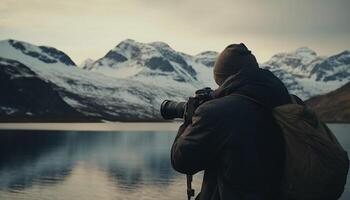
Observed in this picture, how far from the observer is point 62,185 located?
5928 cm

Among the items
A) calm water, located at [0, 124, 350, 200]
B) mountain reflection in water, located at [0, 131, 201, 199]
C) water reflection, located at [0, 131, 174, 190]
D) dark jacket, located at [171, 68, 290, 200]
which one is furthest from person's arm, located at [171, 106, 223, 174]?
water reflection, located at [0, 131, 174, 190]

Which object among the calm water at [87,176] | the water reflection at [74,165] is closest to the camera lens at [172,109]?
the calm water at [87,176]

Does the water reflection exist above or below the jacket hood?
below

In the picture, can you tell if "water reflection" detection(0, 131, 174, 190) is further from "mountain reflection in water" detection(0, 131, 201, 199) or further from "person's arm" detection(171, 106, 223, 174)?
"person's arm" detection(171, 106, 223, 174)

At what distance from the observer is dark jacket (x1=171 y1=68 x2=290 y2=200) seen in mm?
4656

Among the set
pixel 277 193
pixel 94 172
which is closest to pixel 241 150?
pixel 277 193

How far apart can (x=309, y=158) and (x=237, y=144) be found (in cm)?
54

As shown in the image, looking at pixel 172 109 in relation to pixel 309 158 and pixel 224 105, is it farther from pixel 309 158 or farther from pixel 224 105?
pixel 309 158

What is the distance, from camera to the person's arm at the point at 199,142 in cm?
465

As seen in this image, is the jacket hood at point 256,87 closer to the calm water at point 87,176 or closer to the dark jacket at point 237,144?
the dark jacket at point 237,144

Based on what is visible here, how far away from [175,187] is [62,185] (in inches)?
430

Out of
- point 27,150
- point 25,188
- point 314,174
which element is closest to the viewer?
point 314,174

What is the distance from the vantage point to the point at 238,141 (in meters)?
4.66

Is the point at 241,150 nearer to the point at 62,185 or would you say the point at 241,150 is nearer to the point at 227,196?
the point at 227,196
